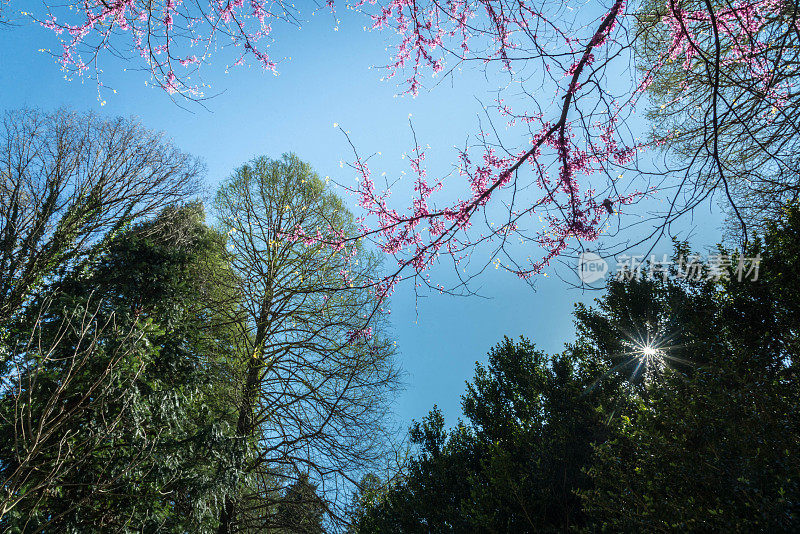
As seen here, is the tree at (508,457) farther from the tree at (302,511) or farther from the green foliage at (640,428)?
the tree at (302,511)

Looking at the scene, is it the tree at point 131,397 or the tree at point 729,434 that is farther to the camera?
the tree at point 131,397

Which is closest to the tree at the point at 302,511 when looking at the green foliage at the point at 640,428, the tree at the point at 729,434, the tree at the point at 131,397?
the green foliage at the point at 640,428

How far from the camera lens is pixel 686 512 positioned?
393 cm

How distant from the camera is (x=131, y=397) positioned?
4750mm

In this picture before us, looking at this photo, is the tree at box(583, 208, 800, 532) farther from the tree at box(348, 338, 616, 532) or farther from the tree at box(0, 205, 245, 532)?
the tree at box(0, 205, 245, 532)

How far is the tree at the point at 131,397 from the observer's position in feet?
16.3

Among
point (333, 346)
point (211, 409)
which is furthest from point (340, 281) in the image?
point (211, 409)

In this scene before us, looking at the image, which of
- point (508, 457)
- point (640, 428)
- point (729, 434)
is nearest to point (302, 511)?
point (508, 457)

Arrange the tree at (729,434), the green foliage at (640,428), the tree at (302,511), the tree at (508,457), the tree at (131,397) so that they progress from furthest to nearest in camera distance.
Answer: the tree at (302,511) → the tree at (508,457) → the tree at (131,397) → the green foliage at (640,428) → the tree at (729,434)

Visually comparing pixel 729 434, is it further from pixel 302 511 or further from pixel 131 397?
pixel 302 511

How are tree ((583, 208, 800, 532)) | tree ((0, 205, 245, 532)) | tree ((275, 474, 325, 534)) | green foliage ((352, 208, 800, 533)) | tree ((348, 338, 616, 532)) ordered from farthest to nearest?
tree ((275, 474, 325, 534)), tree ((348, 338, 616, 532)), tree ((0, 205, 245, 532)), green foliage ((352, 208, 800, 533)), tree ((583, 208, 800, 532))

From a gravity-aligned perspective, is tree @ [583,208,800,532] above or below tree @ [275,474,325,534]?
above

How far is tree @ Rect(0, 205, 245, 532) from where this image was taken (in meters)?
4.96

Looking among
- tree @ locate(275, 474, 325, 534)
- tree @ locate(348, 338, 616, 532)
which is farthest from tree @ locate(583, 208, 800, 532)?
tree @ locate(275, 474, 325, 534)
